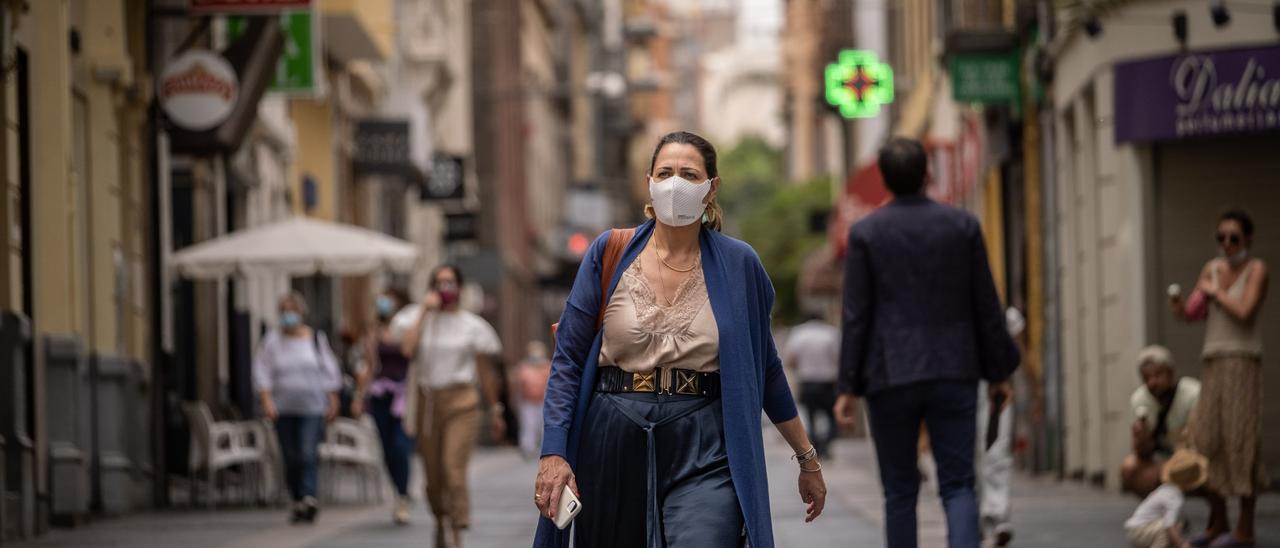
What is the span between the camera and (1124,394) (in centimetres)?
1958

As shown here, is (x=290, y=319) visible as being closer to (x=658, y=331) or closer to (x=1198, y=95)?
(x=1198, y=95)

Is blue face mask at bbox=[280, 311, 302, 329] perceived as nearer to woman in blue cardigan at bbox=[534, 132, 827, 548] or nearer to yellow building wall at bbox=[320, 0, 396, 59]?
woman in blue cardigan at bbox=[534, 132, 827, 548]

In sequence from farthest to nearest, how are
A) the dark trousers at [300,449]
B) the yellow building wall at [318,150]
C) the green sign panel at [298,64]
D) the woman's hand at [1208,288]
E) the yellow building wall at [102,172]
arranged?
the yellow building wall at [318,150] < the green sign panel at [298,64] < the yellow building wall at [102,172] < the dark trousers at [300,449] < the woman's hand at [1208,288]

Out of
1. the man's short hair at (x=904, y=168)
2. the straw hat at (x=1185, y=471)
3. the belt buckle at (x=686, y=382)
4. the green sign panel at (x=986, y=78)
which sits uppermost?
the green sign panel at (x=986, y=78)

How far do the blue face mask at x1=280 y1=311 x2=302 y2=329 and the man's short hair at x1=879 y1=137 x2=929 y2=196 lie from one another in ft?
30.7

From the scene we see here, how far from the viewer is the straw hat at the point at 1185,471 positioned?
11828 mm

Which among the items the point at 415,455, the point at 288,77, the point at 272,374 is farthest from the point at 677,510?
the point at 415,455

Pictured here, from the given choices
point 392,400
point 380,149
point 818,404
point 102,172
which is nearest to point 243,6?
point 102,172

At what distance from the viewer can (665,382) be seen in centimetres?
698

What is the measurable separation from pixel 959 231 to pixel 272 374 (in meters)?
9.58

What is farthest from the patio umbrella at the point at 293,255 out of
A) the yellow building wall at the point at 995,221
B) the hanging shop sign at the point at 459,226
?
the hanging shop sign at the point at 459,226

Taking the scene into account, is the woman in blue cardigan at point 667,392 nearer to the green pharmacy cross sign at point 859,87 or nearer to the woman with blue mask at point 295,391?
the woman with blue mask at point 295,391

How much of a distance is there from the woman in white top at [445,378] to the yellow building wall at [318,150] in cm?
1972

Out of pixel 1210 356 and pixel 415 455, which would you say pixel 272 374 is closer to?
pixel 1210 356
